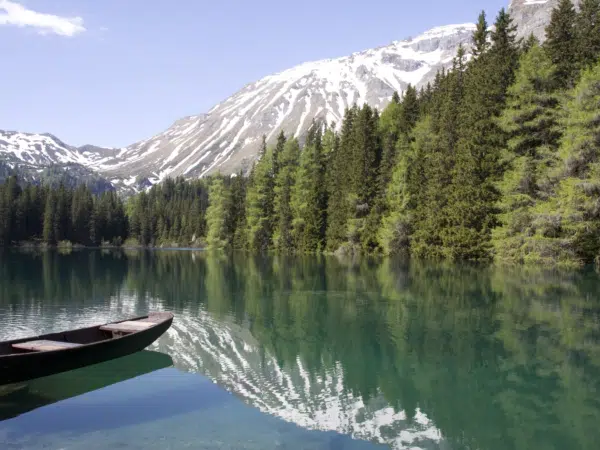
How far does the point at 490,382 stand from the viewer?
14008 millimetres

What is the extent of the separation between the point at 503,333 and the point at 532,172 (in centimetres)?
3223

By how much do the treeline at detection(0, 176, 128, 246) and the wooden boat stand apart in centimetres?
14672

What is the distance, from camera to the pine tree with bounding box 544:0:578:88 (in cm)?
5028

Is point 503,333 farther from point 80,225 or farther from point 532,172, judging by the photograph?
point 80,225

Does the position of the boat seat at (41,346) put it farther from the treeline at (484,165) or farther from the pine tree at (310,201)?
the pine tree at (310,201)

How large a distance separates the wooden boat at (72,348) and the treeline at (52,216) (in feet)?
481

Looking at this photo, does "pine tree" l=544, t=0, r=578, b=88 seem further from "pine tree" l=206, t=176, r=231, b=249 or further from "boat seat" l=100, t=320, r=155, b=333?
"pine tree" l=206, t=176, r=231, b=249

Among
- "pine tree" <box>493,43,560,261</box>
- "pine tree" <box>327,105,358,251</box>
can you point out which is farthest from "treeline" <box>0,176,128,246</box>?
"pine tree" <box>493,43,560,261</box>

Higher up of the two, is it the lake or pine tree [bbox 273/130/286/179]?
pine tree [bbox 273/130/286/179]

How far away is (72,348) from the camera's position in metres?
14.6

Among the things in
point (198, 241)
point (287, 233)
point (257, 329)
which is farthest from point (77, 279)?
point (198, 241)

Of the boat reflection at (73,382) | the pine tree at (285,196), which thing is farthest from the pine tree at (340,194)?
the boat reflection at (73,382)

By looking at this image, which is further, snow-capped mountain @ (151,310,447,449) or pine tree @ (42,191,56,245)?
pine tree @ (42,191,56,245)

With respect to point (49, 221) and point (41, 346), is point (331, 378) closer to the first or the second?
point (41, 346)
